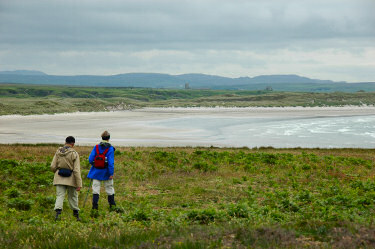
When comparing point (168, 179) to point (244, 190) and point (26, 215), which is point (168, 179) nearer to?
point (244, 190)

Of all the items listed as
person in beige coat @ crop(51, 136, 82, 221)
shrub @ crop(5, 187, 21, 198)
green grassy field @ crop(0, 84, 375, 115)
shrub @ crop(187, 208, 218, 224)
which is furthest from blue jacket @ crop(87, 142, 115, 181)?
green grassy field @ crop(0, 84, 375, 115)

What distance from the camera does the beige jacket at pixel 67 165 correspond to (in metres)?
11.9

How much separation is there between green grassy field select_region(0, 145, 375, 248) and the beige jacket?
40.5 inches

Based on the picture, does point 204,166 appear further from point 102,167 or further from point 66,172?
point 66,172

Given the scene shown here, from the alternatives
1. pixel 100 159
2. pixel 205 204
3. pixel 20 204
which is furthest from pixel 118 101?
pixel 100 159

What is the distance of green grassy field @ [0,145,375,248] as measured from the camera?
26.5ft

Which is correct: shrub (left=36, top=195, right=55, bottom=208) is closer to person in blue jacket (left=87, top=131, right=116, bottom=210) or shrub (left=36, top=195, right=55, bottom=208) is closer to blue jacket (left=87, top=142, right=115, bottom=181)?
person in blue jacket (left=87, top=131, right=116, bottom=210)

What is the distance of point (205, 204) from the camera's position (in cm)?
1418

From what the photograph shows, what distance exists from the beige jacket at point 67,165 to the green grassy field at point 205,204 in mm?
1028

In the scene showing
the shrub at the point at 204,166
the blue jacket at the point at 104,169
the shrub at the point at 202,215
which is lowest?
the shrub at the point at 204,166

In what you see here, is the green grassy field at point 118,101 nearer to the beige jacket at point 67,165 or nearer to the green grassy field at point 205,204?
the green grassy field at point 205,204

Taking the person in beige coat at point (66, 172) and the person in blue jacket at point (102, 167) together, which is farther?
the person in blue jacket at point (102, 167)

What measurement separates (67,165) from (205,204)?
15.9 ft

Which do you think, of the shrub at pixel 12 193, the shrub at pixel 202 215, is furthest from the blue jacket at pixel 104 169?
the shrub at pixel 12 193
